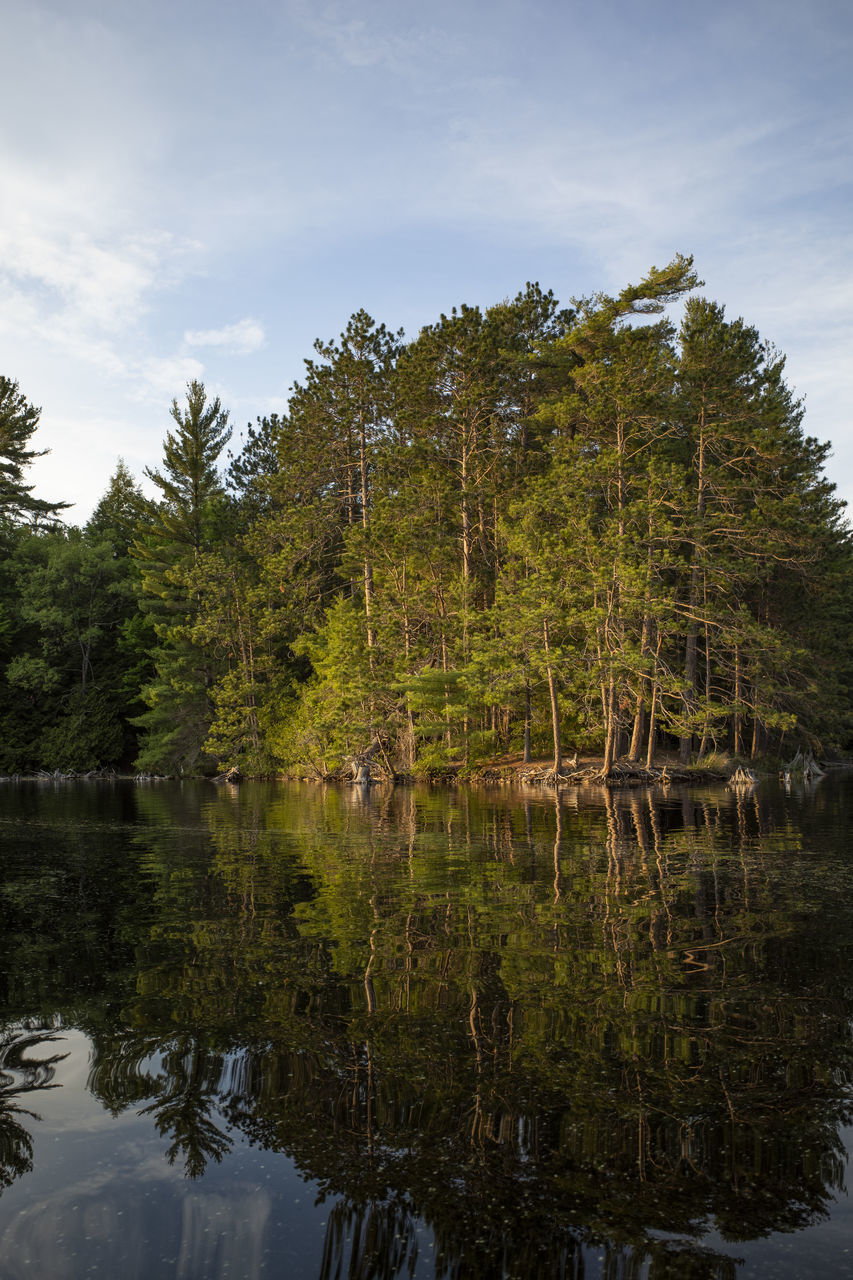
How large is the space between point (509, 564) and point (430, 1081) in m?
30.5

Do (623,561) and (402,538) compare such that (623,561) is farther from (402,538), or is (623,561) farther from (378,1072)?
(378,1072)

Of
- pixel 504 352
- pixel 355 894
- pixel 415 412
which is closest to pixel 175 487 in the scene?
pixel 415 412

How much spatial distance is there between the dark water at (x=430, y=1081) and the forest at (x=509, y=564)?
71.8 feet

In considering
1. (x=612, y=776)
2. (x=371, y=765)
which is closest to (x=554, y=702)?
(x=612, y=776)

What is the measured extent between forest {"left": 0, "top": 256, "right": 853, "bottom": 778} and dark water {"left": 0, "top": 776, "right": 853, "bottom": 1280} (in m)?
21.9

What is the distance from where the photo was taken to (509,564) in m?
34.3

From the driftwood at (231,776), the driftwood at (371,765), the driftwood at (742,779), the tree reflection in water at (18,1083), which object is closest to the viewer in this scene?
the tree reflection in water at (18,1083)

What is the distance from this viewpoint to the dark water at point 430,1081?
10.6 ft

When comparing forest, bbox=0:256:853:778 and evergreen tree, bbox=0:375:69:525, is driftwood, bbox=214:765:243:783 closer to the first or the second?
forest, bbox=0:256:853:778

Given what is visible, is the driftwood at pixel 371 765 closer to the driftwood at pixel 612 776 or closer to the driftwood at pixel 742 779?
the driftwood at pixel 612 776

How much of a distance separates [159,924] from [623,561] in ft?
80.9

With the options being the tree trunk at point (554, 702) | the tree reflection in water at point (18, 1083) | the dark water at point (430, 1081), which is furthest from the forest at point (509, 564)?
the tree reflection in water at point (18, 1083)

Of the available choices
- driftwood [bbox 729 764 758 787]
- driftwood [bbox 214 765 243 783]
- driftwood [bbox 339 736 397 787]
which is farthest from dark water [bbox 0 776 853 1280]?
driftwood [bbox 214 765 243 783]

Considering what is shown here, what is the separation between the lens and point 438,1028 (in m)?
5.29
